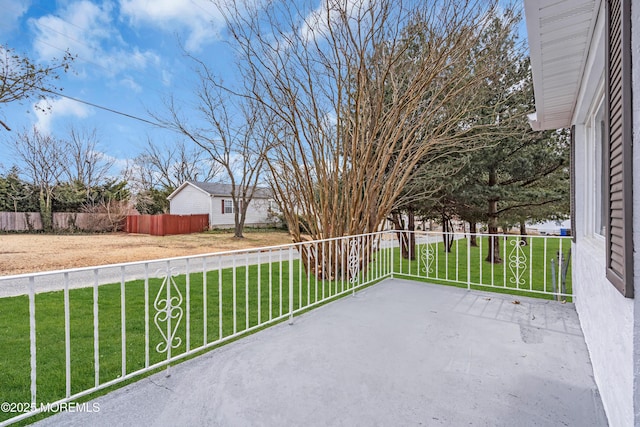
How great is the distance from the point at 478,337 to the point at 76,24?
13053 mm

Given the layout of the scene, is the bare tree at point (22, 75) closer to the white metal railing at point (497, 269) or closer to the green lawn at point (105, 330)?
the green lawn at point (105, 330)

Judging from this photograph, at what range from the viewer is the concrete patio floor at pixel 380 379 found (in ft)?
5.60

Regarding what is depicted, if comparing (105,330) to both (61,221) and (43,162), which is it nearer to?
(61,221)

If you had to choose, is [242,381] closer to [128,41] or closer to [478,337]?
[478,337]

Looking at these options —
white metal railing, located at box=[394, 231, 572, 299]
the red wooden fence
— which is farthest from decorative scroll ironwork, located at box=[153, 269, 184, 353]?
the red wooden fence

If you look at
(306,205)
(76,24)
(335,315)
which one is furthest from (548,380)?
(76,24)

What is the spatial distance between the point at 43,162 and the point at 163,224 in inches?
283

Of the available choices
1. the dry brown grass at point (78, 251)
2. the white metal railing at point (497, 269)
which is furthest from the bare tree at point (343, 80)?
the dry brown grass at point (78, 251)

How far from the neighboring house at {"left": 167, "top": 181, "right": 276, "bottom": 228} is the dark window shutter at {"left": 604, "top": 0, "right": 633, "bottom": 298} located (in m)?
17.6

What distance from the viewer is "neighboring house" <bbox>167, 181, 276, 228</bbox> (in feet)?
63.2

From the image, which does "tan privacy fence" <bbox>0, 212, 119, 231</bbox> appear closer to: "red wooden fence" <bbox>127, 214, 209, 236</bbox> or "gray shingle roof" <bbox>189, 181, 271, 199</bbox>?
"red wooden fence" <bbox>127, 214, 209, 236</bbox>

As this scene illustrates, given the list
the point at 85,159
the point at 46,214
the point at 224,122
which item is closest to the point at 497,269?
the point at 224,122

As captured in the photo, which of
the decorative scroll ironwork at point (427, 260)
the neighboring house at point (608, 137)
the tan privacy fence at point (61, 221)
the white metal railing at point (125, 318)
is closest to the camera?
the neighboring house at point (608, 137)

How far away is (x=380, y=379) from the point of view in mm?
2080
